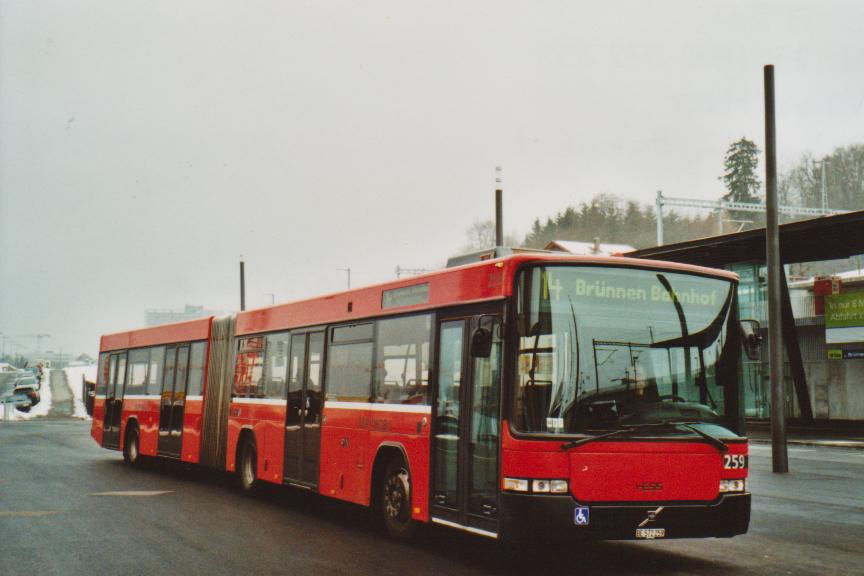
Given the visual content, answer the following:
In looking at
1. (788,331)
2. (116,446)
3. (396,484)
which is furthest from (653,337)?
(788,331)

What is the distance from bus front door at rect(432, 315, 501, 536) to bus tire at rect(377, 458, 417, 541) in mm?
713

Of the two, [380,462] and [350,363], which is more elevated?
[350,363]

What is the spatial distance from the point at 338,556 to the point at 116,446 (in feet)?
46.4

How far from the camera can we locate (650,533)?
834cm

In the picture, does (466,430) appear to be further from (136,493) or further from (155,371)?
(155,371)

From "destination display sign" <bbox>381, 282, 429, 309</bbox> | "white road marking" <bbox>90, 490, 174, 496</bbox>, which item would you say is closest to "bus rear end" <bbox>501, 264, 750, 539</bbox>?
"destination display sign" <bbox>381, 282, 429, 309</bbox>

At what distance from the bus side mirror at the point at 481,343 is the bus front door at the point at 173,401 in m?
11.5

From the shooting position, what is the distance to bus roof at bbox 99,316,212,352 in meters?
18.8

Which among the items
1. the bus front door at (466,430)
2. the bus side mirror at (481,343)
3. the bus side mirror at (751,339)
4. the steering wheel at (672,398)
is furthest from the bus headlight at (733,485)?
the bus side mirror at (481,343)

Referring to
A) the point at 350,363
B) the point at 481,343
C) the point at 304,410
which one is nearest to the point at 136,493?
the point at 304,410

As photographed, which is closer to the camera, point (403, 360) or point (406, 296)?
point (403, 360)

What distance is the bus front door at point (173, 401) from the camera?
62.4 ft

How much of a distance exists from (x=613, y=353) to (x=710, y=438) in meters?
1.15

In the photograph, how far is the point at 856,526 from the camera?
11.8m
